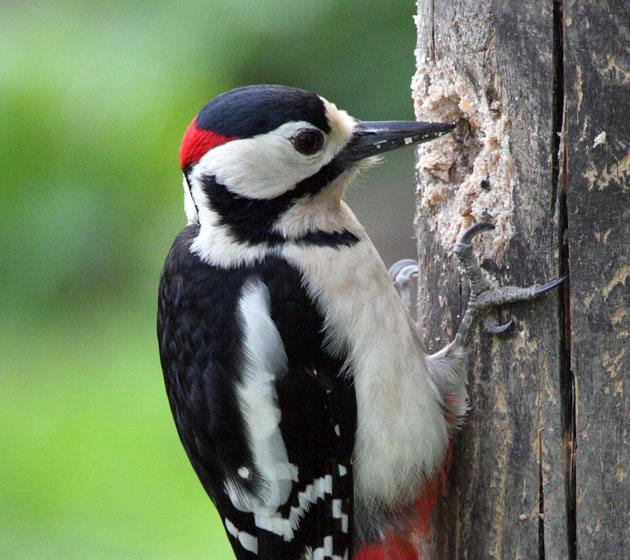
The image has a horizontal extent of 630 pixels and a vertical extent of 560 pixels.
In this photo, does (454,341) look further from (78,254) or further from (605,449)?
(78,254)

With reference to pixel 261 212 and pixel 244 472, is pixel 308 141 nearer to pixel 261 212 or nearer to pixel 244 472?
pixel 261 212

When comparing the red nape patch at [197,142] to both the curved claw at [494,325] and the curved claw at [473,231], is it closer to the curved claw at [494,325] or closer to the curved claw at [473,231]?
the curved claw at [473,231]

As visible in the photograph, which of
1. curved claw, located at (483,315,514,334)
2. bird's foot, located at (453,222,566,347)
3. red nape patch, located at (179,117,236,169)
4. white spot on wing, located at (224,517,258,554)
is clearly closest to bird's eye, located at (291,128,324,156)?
red nape patch, located at (179,117,236,169)

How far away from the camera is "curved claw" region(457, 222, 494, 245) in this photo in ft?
8.38

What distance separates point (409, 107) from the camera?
530cm

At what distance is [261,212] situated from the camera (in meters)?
2.76

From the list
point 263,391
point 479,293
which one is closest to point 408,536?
point 263,391

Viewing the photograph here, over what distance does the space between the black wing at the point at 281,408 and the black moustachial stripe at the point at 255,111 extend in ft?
0.96

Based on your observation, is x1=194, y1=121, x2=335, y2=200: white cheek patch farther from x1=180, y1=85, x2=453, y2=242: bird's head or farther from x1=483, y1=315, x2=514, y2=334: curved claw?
x1=483, y1=315, x2=514, y2=334: curved claw

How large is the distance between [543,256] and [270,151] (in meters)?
0.66

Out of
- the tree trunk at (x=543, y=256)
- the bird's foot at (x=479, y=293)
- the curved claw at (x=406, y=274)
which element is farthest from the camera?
the curved claw at (x=406, y=274)

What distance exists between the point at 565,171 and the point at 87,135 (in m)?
2.53

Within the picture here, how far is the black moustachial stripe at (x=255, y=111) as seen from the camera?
2.67 meters

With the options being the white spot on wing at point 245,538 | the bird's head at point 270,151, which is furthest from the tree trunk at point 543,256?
the white spot on wing at point 245,538
